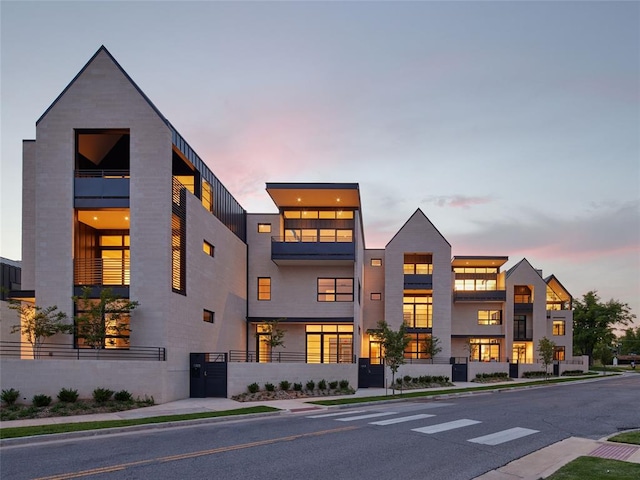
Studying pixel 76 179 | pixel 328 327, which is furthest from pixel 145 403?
pixel 328 327

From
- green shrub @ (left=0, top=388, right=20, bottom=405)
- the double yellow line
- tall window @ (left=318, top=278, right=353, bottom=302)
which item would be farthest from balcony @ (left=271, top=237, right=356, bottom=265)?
the double yellow line

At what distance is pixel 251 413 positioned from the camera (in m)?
19.7

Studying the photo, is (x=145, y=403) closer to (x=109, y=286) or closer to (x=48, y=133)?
(x=109, y=286)

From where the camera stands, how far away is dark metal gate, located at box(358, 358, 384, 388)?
123 ft

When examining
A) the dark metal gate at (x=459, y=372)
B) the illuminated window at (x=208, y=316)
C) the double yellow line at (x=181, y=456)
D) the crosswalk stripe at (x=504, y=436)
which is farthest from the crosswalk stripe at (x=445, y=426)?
the dark metal gate at (x=459, y=372)

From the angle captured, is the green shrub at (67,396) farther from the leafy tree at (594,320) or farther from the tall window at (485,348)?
the leafy tree at (594,320)

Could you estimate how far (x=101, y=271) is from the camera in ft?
84.9

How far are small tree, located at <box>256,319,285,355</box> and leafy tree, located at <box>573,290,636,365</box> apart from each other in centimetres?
6378

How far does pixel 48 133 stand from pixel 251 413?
1628 centimetres

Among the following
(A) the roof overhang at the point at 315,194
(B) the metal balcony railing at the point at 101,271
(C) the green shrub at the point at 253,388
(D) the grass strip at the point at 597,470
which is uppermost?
(A) the roof overhang at the point at 315,194

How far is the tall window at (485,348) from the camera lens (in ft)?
189

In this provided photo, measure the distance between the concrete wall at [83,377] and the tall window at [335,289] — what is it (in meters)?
17.8

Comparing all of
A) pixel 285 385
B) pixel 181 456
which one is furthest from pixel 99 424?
pixel 285 385

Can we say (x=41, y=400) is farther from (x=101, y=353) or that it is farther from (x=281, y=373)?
(x=281, y=373)
